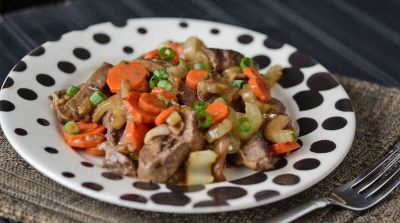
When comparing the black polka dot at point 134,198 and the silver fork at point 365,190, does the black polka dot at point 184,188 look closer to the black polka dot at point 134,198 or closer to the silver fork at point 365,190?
the black polka dot at point 134,198

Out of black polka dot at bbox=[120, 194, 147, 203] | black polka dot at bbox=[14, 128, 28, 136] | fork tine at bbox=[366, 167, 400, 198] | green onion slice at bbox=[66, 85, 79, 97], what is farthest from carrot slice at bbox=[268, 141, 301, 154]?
black polka dot at bbox=[14, 128, 28, 136]

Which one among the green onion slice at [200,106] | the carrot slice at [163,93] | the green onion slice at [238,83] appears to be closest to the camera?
the green onion slice at [200,106]

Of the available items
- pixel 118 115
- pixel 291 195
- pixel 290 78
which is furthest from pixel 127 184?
pixel 290 78

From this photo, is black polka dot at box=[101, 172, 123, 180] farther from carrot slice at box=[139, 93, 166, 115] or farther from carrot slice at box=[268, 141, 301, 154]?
carrot slice at box=[268, 141, 301, 154]

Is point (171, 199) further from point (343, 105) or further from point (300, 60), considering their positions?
point (300, 60)

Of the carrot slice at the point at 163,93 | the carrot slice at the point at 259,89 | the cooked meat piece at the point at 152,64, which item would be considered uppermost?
the carrot slice at the point at 259,89

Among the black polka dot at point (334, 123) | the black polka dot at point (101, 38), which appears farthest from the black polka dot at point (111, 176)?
the black polka dot at point (101, 38)

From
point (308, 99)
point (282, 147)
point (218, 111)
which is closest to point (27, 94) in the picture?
point (218, 111)

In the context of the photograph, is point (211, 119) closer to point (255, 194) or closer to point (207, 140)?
point (207, 140)
